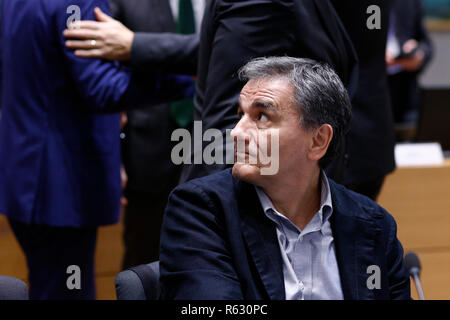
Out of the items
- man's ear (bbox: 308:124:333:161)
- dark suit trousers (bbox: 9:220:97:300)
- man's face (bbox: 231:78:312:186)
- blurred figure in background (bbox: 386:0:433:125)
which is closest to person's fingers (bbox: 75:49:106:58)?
dark suit trousers (bbox: 9:220:97:300)

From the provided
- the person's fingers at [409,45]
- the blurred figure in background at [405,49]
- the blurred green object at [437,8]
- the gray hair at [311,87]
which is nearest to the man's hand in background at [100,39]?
the gray hair at [311,87]

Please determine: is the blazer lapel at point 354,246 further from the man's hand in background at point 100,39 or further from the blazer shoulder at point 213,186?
the man's hand in background at point 100,39

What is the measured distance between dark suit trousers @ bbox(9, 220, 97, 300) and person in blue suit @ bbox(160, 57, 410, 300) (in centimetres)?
76

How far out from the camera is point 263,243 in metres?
1.43

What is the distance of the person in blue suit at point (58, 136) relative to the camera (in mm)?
1995

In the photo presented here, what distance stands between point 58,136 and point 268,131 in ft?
2.73

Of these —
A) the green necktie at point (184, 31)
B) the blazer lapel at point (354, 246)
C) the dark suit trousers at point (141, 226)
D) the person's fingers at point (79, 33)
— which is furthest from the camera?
the dark suit trousers at point (141, 226)

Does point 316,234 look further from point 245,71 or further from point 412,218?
point 412,218

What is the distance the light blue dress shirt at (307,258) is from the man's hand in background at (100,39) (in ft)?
2.49

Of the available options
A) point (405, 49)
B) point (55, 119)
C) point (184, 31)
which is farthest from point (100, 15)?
point (405, 49)

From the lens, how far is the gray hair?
1470mm

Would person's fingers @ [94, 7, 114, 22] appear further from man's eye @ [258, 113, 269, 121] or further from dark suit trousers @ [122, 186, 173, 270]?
dark suit trousers @ [122, 186, 173, 270]

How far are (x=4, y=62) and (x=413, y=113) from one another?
3.38 meters
